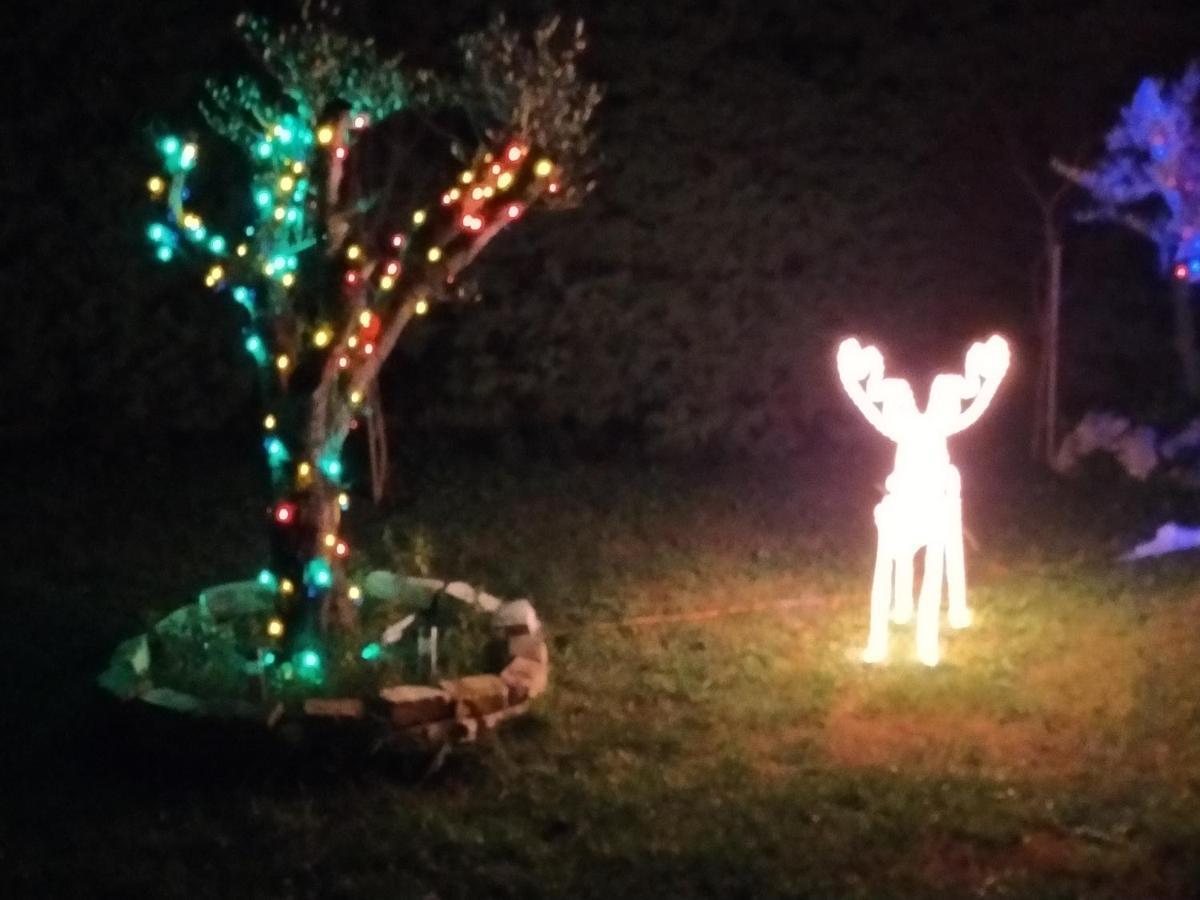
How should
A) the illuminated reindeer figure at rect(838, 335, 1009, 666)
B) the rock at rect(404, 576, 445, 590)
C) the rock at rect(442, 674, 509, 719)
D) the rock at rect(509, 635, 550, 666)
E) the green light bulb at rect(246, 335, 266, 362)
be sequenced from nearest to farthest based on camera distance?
the rock at rect(442, 674, 509, 719)
the green light bulb at rect(246, 335, 266, 362)
the rock at rect(509, 635, 550, 666)
the illuminated reindeer figure at rect(838, 335, 1009, 666)
the rock at rect(404, 576, 445, 590)

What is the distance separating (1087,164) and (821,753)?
5.31 metres

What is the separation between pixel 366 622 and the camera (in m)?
7.52

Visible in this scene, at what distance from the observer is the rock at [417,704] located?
6344 millimetres

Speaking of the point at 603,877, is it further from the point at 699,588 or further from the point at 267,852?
the point at 699,588

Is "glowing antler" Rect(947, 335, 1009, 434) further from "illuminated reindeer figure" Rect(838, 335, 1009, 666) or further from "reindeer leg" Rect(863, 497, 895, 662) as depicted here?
"reindeer leg" Rect(863, 497, 895, 662)

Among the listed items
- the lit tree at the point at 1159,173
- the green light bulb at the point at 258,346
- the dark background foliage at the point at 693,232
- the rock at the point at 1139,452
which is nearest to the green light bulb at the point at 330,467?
the green light bulb at the point at 258,346

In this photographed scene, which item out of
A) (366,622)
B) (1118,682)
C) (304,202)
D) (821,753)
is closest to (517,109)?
(304,202)

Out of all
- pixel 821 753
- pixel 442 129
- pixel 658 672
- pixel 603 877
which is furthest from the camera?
pixel 442 129

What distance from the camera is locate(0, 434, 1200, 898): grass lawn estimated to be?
18.7 feet

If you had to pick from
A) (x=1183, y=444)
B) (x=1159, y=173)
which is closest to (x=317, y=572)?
(x=1159, y=173)

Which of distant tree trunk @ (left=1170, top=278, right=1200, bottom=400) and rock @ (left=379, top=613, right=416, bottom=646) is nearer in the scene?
rock @ (left=379, top=613, right=416, bottom=646)

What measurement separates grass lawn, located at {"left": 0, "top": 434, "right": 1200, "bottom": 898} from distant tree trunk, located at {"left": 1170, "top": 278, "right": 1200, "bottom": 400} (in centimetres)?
105

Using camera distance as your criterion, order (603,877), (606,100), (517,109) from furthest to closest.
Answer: (606,100) → (517,109) → (603,877)

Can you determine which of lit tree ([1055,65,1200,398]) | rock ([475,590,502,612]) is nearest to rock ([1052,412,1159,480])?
lit tree ([1055,65,1200,398])
